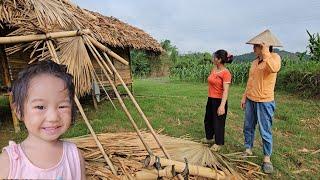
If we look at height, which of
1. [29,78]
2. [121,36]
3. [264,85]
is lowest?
[264,85]

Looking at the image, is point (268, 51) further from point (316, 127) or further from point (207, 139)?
point (316, 127)

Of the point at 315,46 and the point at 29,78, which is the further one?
the point at 315,46

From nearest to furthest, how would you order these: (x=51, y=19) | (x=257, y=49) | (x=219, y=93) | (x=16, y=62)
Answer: (x=51, y=19) → (x=257, y=49) → (x=219, y=93) → (x=16, y=62)

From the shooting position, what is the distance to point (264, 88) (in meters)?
3.87

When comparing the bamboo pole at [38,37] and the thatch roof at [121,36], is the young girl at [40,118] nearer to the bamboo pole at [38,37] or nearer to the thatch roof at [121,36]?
the bamboo pole at [38,37]

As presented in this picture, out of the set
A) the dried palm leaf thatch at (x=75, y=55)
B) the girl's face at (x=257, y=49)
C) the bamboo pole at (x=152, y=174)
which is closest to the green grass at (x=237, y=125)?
the girl's face at (x=257, y=49)

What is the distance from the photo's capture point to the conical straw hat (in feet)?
12.3

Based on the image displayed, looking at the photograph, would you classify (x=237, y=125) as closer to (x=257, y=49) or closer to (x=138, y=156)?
(x=257, y=49)

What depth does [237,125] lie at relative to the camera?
669 cm

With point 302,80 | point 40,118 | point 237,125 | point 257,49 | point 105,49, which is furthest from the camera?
point 302,80

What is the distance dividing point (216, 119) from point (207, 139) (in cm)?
54

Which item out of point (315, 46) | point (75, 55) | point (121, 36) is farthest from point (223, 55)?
point (315, 46)

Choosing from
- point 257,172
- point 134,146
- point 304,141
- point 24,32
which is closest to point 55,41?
point 24,32

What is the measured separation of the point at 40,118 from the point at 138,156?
1592 millimetres
